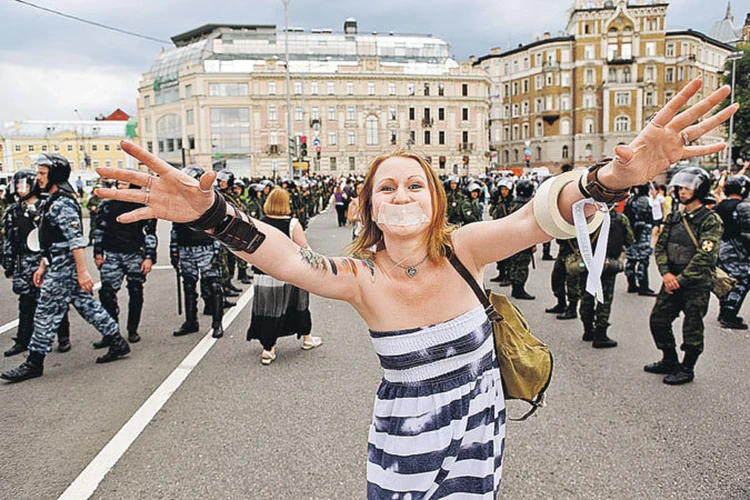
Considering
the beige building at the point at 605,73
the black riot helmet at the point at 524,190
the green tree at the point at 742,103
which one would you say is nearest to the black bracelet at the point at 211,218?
the black riot helmet at the point at 524,190

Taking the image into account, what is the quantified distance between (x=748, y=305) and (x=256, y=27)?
3832 inches

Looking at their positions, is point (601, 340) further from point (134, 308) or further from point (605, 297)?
point (134, 308)

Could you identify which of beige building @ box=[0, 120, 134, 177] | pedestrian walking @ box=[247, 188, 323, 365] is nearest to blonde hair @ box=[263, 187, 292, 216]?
pedestrian walking @ box=[247, 188, 323, 365]

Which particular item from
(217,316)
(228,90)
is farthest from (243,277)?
(228,90)

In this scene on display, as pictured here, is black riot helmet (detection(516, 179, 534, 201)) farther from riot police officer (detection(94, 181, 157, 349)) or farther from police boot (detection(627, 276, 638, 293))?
riot police officer (detection(94, 181, 157, 349))

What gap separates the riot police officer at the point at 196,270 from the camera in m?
7.46

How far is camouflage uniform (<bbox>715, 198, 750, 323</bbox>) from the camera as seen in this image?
768 centimetres

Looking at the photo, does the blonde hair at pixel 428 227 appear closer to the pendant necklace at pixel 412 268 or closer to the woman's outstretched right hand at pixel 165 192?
the pendant necklace at pixel 412 268

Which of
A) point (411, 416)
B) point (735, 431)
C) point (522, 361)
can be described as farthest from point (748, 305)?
point (411, 416)

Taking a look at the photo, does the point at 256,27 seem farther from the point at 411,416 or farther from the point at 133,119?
the point at 411,416

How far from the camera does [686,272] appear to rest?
549 cm

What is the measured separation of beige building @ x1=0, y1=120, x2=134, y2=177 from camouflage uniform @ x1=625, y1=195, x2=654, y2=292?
105m

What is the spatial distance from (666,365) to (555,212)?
451 centimetres

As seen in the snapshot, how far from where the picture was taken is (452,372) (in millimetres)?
2260
